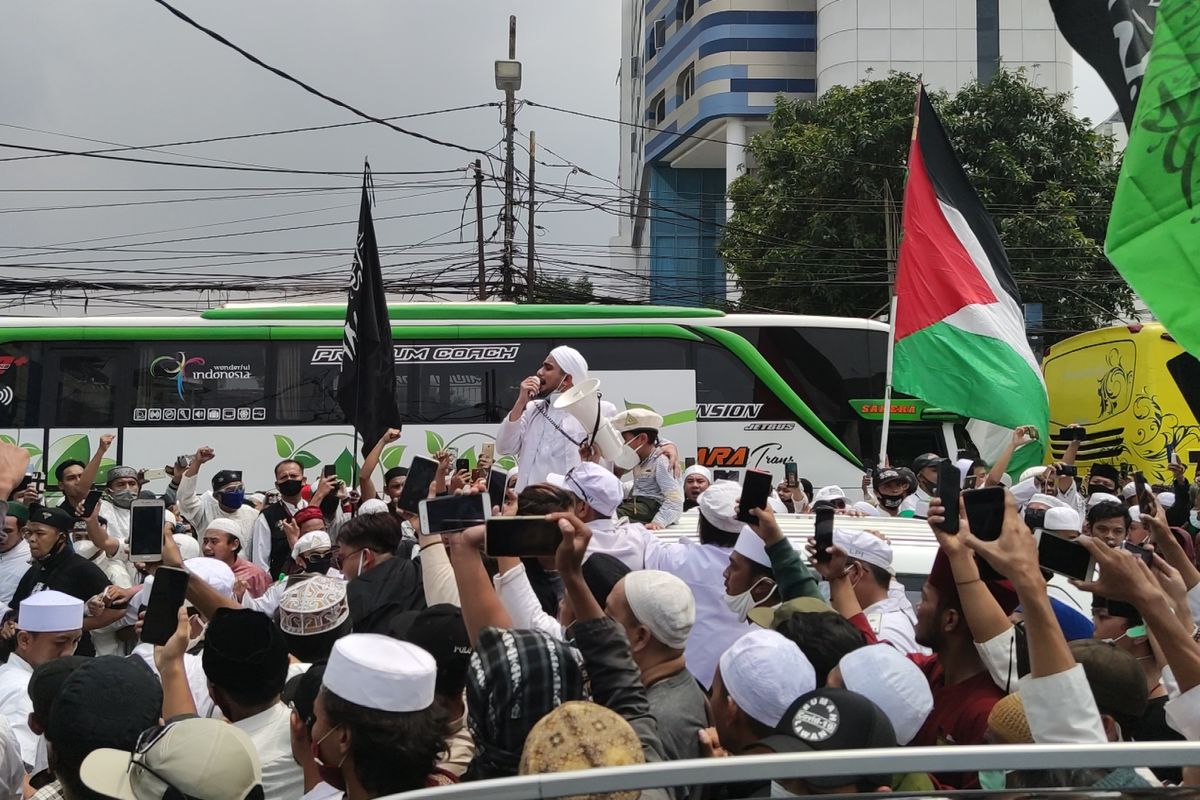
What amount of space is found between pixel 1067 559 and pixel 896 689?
0.54 metres

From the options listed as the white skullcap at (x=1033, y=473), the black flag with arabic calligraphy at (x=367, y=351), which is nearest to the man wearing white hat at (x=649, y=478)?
the black flag with arabic calligraphy at (x=367, y=351)

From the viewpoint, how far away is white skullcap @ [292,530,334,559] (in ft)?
20.1

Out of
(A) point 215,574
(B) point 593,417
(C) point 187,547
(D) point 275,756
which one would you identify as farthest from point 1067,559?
(C) point 187,547

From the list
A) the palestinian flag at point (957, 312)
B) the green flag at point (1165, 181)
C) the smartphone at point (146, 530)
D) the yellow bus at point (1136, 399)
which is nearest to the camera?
the green flag at point (1165, 181)

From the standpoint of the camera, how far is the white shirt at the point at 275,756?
313cm

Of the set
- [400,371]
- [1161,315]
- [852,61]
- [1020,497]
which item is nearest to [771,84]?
[852,61]

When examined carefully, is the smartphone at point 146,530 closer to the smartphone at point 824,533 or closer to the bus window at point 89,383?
the smartphone at point 824,533

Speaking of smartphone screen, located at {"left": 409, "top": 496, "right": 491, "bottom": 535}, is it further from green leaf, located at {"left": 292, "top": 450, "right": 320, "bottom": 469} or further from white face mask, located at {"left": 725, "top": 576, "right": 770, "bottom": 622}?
green leaf, located at {"left": 292, "top": 450, "right": 320, "bottom": 469}

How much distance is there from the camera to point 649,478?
771 cm

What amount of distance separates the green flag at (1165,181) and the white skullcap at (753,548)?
1.43 metres

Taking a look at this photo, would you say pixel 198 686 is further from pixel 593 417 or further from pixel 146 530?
pixel 593 417

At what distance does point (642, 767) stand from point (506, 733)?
0.83 m

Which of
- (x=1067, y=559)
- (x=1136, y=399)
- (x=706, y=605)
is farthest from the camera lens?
(x=1136, y=399)

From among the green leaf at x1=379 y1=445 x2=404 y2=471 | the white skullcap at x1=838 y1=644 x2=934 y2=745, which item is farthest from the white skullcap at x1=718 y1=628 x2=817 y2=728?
the green leaf at x1=379 y1=445 x2=404 y2=471
